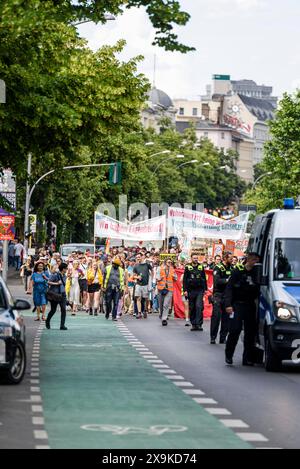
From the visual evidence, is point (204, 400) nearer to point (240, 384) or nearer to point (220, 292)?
point (240, 384)

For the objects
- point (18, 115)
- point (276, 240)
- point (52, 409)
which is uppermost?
point (18, 115)

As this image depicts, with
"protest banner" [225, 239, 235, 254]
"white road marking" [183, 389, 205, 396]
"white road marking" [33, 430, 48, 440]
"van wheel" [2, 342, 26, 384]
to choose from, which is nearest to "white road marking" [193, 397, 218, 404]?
"white road marking" [183, 389, 205, 396]

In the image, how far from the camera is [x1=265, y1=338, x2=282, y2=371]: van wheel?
80.3 ft

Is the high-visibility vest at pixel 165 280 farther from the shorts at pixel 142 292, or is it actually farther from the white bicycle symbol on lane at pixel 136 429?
the white bicycle symbol on lane at pixel 136 429

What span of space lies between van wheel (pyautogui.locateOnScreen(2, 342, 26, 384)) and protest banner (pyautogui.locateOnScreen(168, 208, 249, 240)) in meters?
34.1

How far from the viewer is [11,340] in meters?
19.9

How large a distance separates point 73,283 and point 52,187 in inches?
1150

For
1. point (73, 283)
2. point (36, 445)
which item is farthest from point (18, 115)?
point (73, 283)

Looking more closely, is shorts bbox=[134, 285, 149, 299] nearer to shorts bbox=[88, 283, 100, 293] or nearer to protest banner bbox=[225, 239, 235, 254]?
shorts bbox=[88, 283, 100, 293]

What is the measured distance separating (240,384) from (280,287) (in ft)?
10.8

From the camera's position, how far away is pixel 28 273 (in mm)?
60688

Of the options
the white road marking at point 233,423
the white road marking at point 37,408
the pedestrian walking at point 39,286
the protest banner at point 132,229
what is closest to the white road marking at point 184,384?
the white road marking at point 37,408
